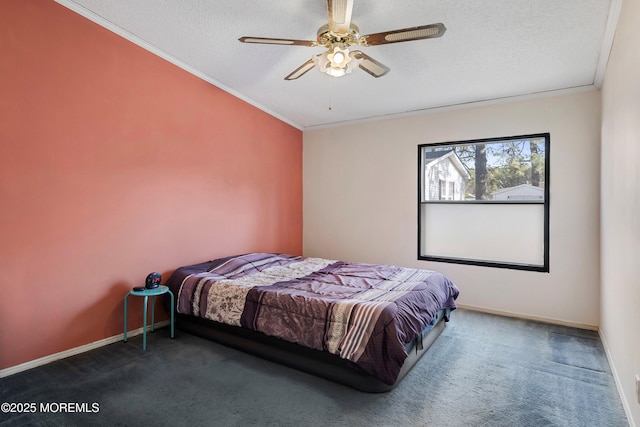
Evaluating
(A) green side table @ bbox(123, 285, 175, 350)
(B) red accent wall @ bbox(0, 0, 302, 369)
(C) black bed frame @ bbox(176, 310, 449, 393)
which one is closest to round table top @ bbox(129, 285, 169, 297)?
(A) green side table @ bbox(123, 285, 175, 350)

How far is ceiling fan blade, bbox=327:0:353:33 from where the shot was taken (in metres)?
1.89

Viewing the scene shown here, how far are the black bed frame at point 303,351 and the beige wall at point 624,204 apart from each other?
4.03 feet

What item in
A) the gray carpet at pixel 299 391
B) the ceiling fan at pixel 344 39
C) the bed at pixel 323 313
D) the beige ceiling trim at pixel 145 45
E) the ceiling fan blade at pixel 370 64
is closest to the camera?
the gray carpet at pixel 299 391

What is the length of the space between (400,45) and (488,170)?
2.10 meters

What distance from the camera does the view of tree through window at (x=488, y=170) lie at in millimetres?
3682

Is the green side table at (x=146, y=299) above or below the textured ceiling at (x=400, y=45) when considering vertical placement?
below

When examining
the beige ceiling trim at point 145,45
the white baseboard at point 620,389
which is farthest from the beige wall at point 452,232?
the beige ceiling trim at point 145,45

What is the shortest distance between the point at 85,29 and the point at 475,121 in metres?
4.15

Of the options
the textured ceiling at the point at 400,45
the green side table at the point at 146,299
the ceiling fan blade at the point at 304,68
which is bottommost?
the green side table at the point at 146,299

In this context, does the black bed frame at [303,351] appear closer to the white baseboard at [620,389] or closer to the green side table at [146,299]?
the green side table at [146,299]

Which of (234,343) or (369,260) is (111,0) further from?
(369,260)

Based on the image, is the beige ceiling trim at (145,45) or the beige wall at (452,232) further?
the beige wall at (452,232)

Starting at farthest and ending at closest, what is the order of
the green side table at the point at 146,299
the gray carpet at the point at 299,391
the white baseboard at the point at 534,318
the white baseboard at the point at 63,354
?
1. the white baseboard at the point at 534,318
2. the green side table at the point at 146,299
3. the white baseboard at the point at 63,354
4. the gray carpet at the point at 299,391

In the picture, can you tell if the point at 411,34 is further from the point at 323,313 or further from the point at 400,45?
the point at 323,313
